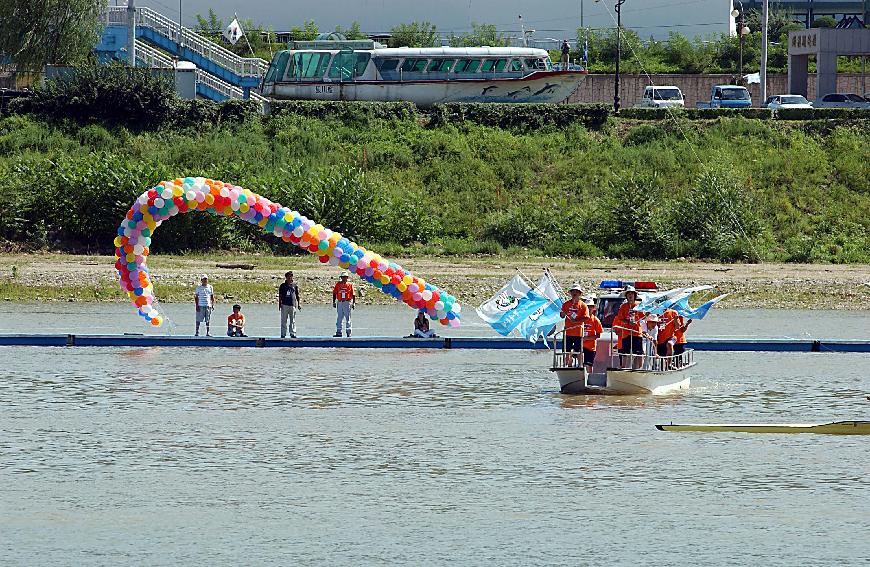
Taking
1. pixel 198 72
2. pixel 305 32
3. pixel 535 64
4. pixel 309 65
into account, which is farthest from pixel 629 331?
pixel 305 32

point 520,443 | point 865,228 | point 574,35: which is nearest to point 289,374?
point 520,443

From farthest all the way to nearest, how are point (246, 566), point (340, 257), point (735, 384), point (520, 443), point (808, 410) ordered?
point (340, 257)
point (735, 384)
point (808, 410)
point (520, 443)
point (246, 566)

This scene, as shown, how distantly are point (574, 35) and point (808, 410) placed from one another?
62728mm

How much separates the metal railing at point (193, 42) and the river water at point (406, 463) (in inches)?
1478

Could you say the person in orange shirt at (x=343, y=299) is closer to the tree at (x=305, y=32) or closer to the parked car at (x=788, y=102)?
the parked car at (x=788, y=102)

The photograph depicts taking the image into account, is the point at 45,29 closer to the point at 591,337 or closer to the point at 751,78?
the point at 751,78

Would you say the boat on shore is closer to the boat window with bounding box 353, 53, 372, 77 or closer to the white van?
the boat window with bounding box 353, 53, 372, 77

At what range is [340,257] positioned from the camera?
3397cm

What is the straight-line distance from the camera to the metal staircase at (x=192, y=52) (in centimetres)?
6969

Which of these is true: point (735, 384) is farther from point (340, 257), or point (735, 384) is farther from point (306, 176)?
point (306, 176)

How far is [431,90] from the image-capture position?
217 feet

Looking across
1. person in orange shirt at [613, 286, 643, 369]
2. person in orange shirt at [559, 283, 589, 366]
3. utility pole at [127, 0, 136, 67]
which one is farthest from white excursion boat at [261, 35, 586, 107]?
person in orange shirt at [559, 283, 589, 366]

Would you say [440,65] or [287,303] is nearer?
[287,303]

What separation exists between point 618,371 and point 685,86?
55.7 metres
